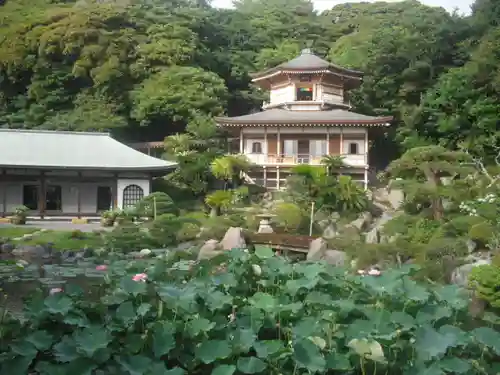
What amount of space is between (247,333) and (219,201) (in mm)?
17649

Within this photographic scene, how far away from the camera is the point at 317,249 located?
1530cm

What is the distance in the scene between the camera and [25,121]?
31.0 metres

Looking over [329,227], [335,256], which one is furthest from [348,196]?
[335,256]

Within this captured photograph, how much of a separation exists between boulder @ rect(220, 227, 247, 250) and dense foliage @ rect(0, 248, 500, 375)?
11808 mm

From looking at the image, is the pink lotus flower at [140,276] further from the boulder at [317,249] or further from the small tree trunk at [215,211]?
the small tree trunk at [215,211]

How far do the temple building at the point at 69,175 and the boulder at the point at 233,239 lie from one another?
710 cm

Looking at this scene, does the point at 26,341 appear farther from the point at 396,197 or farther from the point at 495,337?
the point at 396,197

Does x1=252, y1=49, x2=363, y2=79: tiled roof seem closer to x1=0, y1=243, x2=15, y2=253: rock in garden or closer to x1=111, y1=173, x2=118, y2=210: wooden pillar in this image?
x1=111, y1=173, x2=118, y2=210: wooden pillar

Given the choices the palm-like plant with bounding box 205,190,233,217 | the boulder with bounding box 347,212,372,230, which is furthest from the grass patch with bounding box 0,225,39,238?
the boulder with bounding box 347,212,372,230

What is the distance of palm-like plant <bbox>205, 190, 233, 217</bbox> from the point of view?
840 inches

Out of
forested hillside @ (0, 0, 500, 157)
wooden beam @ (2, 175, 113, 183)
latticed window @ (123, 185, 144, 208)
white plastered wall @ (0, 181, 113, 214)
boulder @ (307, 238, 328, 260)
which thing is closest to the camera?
boulder @ (307, 238, 328, 260)

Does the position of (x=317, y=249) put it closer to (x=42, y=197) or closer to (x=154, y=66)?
(x=42, y=197)

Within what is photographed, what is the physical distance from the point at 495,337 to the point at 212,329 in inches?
74.1

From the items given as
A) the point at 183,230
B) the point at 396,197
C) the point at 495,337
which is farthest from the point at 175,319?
the point at 396,197
